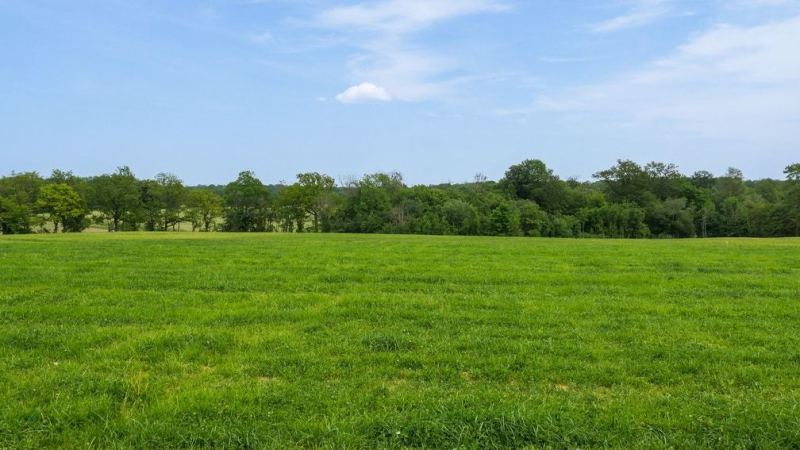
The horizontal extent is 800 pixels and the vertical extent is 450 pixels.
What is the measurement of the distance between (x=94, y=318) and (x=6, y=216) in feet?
257

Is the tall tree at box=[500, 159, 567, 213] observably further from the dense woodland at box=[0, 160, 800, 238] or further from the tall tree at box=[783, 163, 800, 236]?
the tall tree at box=[783, 163, 800, 236]

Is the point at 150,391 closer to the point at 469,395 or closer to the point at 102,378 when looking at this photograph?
the point at 102,378

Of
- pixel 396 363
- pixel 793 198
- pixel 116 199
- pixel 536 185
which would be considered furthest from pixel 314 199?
pixel 396 363

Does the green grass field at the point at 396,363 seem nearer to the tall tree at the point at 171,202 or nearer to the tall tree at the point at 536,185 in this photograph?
the tall tree at the point at 171,202

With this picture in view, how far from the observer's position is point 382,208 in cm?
8650

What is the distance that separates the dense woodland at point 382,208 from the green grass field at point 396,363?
7163cm

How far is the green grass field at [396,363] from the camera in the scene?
14.2 ft

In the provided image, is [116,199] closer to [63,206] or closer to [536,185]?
[63,206]

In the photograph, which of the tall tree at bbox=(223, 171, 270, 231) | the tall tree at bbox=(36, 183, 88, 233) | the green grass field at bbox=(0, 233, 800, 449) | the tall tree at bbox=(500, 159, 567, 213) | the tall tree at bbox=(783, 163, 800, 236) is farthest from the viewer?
the tall tree at bbox=(500, 159, 567, 213)

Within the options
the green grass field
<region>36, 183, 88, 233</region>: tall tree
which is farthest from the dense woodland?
the green grass field

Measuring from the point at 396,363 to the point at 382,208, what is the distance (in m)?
80.8

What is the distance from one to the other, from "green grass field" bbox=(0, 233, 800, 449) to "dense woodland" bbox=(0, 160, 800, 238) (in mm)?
71632

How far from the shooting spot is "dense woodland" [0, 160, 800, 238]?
80.1m

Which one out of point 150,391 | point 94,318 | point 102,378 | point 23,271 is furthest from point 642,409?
point 23,271
